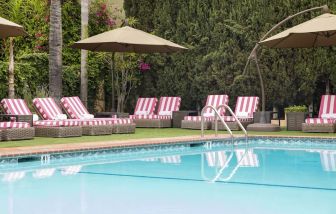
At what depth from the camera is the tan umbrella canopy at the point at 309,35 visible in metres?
13.2

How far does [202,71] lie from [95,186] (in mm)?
11468

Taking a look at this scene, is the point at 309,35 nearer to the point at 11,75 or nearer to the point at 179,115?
the point at 179,115

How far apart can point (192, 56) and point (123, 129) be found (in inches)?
198

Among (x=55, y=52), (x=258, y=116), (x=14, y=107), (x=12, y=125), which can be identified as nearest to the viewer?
(x=12, y=125)

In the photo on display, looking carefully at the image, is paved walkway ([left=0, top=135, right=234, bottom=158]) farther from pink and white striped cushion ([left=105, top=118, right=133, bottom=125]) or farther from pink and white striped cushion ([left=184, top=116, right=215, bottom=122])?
pink and white striped cushion ([left=184, top=116, right=215, bottom=122])

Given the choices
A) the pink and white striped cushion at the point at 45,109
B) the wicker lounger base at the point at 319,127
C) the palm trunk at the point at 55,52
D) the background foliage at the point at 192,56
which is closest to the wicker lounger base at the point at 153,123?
the background foliage at the point at 192,56

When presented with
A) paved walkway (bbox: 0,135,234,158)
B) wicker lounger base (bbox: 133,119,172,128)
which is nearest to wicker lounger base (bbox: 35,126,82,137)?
paved walkway (bbox: 0,135,234,158)

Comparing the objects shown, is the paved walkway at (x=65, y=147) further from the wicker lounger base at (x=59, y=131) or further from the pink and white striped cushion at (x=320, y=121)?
the pink and white striped cushion at (x=320, y=121)

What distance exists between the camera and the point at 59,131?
13086 mm

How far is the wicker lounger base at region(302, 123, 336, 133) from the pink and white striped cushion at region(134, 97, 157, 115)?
4833 millimetres

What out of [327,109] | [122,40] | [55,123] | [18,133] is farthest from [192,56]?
[18,133]

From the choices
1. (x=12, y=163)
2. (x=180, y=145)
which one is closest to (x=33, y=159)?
(x=12, y=163)

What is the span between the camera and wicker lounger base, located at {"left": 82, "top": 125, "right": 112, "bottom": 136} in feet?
45.4

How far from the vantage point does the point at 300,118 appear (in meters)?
15.2
